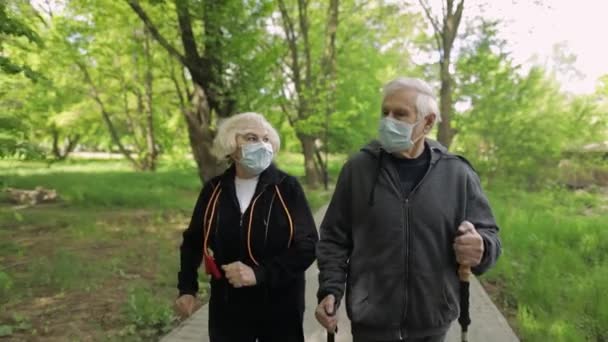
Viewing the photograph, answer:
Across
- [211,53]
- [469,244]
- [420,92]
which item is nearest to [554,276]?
[469,244]

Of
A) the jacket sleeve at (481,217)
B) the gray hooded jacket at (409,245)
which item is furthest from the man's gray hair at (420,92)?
the jacket sleeve at (481,217)

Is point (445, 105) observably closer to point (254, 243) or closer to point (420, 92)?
point (420, 92)

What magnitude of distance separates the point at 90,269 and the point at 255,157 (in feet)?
17.1

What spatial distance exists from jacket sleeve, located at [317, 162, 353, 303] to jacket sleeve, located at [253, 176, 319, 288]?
0.53 ft

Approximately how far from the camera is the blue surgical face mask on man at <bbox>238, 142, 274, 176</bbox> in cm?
250

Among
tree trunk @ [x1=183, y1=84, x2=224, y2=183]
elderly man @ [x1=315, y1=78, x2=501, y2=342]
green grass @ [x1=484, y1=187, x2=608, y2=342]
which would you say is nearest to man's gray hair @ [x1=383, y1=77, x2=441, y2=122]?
elderly man @ [x1=315, y1=78, x2=501, y2=342]

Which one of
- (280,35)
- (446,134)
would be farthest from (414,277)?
(280,35)

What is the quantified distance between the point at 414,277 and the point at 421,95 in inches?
32.7

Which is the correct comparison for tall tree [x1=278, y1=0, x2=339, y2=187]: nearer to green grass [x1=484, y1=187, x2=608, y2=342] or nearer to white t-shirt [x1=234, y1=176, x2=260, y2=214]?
green grass [x1=484, y1=187, x2=608, y2=342]

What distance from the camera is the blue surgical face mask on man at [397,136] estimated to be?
215 centimetres

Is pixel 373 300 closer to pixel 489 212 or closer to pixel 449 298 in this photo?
pixel 449 298

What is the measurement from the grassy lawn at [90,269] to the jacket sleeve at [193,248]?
2.20 m

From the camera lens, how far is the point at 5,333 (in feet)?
14.3

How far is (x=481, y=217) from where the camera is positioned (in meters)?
2.15
